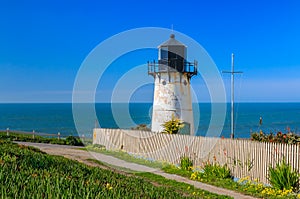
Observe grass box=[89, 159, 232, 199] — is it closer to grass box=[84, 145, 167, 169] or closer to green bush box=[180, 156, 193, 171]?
green bush box=[180, 156, 193, 171]

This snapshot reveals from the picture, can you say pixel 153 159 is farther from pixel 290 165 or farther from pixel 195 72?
pixel 290 165

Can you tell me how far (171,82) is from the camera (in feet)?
74.4

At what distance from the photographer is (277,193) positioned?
10352mm

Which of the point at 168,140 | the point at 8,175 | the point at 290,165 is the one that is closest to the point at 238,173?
the point at 290,165

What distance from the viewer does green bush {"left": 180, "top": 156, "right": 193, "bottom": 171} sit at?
15.2 meters

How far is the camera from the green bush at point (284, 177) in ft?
34.8

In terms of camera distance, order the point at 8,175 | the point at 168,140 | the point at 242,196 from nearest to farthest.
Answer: the point at 8,175, the point at 242,196, the point at 168,140

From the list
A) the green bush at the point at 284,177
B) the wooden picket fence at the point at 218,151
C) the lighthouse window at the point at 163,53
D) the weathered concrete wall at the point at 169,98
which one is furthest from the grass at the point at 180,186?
the lighthouse window at the point at 163,53

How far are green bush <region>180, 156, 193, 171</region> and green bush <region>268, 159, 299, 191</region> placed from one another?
184 inches

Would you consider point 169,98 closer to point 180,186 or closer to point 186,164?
point 186,164

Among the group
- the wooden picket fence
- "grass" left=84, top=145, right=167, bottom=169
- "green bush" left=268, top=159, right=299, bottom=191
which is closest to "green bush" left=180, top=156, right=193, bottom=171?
the wooden picket fence

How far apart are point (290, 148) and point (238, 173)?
265cm

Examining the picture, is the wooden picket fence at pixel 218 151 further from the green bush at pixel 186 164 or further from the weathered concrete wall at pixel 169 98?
the weathered concrete wall at pixel 169 98

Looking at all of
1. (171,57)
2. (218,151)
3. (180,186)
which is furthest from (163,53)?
(180,186)
